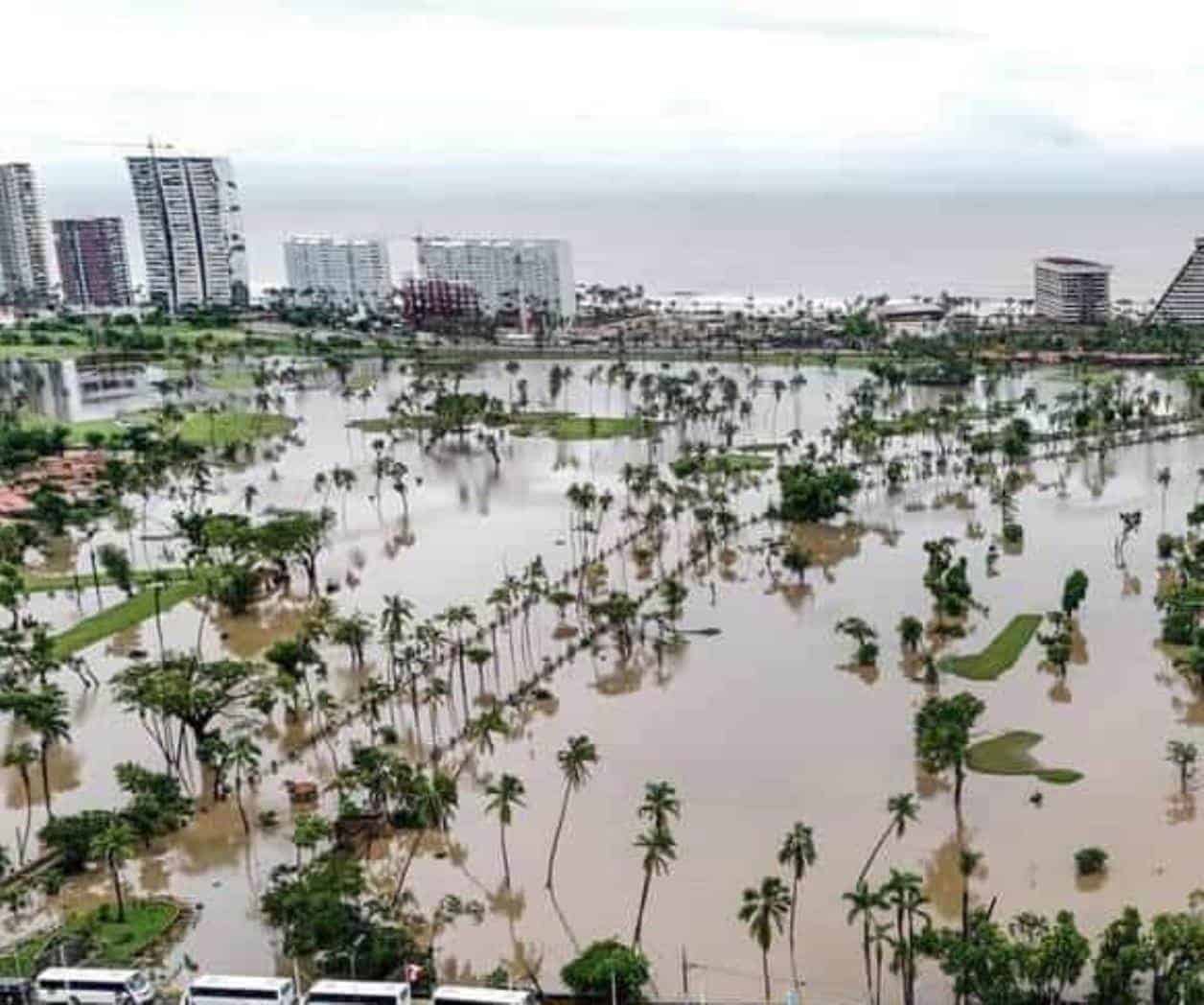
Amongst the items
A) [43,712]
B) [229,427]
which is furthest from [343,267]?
[43,712]

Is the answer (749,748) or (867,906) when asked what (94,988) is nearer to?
(867,906)

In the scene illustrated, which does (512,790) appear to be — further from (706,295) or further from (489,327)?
(706,295)

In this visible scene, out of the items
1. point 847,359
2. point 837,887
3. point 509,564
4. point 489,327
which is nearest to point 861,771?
point 837,887

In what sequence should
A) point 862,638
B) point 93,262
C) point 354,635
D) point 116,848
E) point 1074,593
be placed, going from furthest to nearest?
point 93,262 → point 1074,593 → point 862,638 → point 354,635 → point 116,848

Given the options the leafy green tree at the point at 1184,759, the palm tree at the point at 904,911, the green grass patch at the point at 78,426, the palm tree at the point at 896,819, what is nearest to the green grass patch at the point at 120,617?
the palm tree at the point at 896,819

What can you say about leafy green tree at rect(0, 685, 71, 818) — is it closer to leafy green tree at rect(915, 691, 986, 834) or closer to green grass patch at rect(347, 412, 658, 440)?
leafy green tree at rect(915, 691, 986, 834)

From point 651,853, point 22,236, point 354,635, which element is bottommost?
point 651,853

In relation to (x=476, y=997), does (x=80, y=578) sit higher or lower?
higher
